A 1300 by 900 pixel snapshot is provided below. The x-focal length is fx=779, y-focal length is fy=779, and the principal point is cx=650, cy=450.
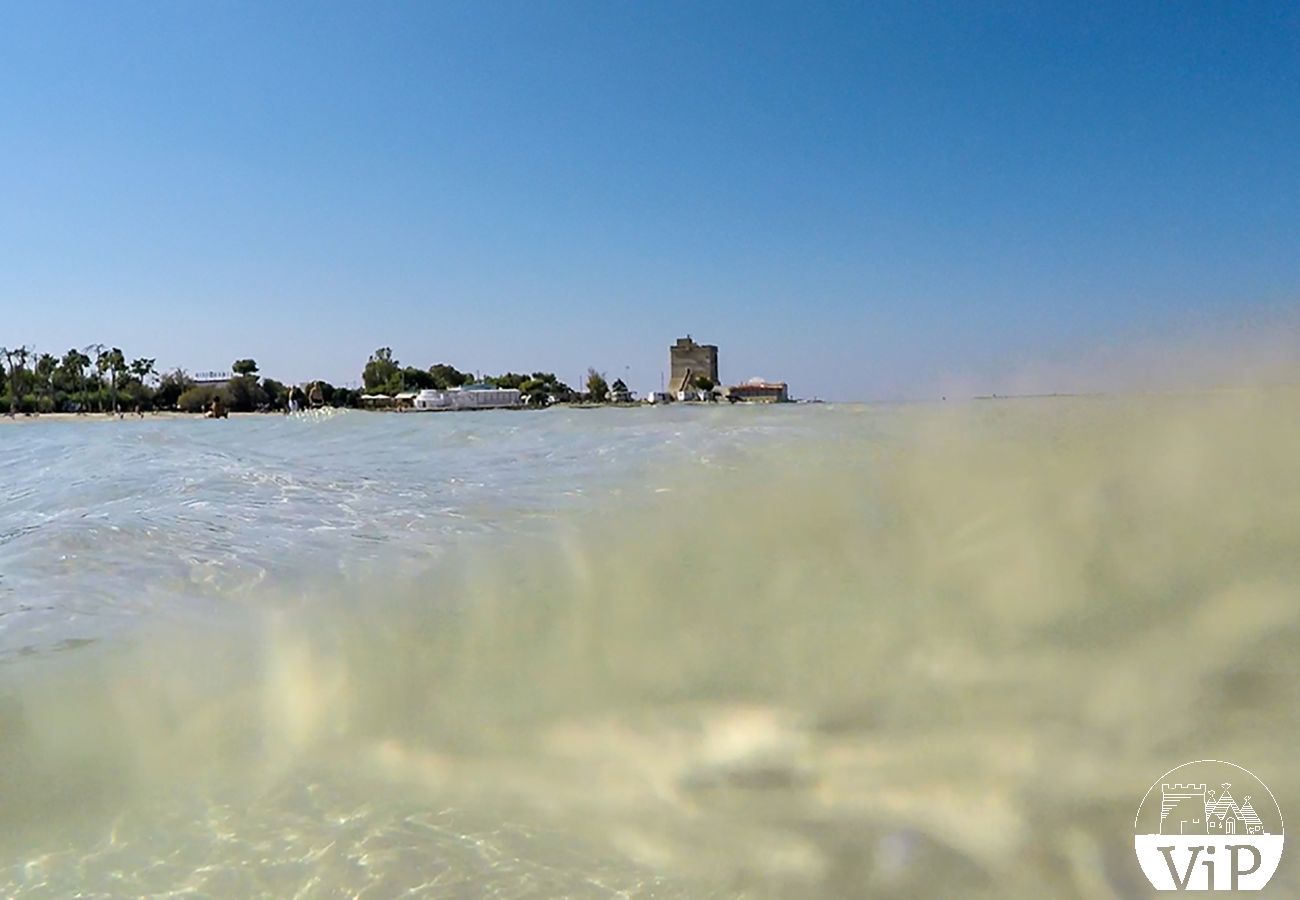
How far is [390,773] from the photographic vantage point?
3.86 meters

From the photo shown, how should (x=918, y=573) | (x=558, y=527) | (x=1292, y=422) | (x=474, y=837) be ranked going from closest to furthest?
1. (x=474, y=837)
2. (x=918, y=573)
3. (x=1292, y=422)
4. (x=558, y=527)

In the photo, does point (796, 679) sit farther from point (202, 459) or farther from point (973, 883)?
point (202, 459)

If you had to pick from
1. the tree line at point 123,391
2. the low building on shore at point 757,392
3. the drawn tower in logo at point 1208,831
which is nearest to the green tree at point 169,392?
the tree line at point 123,391

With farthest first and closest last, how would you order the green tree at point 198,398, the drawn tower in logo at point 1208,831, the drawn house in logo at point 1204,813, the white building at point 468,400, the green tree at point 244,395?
1. the green tree at point 244,395
2. the green tree at point 198,398
3. the white building at point 468,400
4. the drawn house in logo at point 1204,813
5. the drawn tower in logo at point 1208,831

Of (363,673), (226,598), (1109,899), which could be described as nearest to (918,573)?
(1109,899)

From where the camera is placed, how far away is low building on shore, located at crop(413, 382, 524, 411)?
101 meters

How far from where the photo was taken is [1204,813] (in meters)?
2.99

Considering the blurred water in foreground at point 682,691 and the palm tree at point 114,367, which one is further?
the palm tree at point 114,367

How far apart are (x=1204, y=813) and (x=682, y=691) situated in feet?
7.58

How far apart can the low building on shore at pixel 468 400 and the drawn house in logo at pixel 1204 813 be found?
3905 inches

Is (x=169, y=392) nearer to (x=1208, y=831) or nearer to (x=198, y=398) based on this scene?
(x=198, y=398)

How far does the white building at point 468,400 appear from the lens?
101125mm

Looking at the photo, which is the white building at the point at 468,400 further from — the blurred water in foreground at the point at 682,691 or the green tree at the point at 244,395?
the blurred water in foreground at the point at 682,691

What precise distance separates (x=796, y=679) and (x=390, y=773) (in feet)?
6.99
